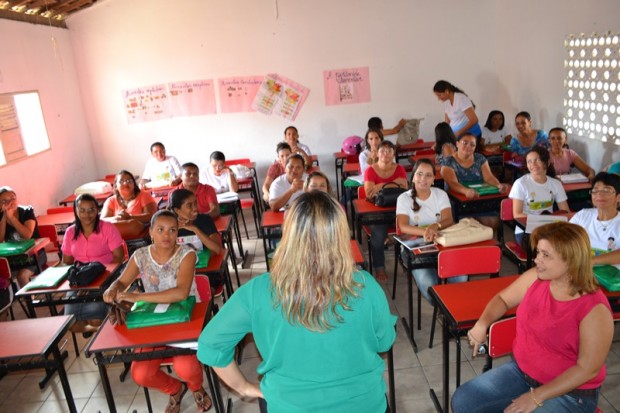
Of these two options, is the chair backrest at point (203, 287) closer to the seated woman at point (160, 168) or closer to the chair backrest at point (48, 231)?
the chair backrest at point (48, 231)

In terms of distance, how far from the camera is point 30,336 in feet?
7.86

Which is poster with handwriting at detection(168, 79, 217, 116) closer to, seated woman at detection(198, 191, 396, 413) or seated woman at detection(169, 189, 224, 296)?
seated woman at detection(169, 189, 224, 296)

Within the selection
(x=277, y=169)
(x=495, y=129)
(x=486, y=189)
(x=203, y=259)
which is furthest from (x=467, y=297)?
(x=495, y=129)

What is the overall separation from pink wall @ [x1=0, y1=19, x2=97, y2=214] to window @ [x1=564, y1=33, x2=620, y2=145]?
6.00 metres

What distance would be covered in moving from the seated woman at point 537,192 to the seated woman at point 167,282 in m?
2.47

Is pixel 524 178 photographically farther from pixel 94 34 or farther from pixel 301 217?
pixel 94 34

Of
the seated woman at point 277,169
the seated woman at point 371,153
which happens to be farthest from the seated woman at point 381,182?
the seated woman at point 277,169

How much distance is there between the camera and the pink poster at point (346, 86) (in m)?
7.00

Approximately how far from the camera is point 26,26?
5.54 m

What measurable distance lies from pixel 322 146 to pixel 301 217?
6.15 metres

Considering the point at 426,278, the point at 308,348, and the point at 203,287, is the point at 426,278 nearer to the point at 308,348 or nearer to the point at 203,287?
the point at 203,287

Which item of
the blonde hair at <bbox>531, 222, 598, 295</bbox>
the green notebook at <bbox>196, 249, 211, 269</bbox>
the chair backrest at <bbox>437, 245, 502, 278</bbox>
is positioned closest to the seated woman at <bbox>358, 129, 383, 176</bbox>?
the green notebook at <bbox>196, 249, 211, 269</bbox>

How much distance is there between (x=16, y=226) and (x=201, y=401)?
7.93ft

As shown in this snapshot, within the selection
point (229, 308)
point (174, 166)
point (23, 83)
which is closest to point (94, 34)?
point (23, 83)
